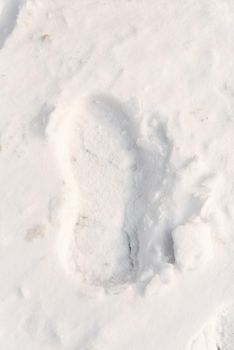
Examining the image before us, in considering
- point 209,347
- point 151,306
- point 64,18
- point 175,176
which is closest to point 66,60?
point 64,18

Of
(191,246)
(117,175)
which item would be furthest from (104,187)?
(191,246)

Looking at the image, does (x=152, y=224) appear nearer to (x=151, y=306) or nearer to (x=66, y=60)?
(x=151, y=306)

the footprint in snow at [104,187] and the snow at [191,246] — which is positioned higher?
the footprint in snow at [104,187]

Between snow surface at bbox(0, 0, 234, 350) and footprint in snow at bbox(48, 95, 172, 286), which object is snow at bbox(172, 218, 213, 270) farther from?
footprint in snow at bbox(48, 95, 172, 286)

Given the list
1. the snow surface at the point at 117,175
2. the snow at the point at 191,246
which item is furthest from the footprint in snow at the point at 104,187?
the snow at the point at 191,246

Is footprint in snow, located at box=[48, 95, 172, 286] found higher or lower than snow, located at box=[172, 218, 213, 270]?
higher

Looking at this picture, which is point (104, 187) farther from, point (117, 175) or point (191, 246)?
point (191, 246)

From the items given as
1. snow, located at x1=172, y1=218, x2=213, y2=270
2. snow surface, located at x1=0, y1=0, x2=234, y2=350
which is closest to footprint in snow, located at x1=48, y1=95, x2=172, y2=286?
snow surface, located at x1=0, y1=0, x2=234, y2=350

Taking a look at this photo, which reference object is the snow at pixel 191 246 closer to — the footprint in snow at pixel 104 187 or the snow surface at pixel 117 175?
the snow surface at pixel 117 175
